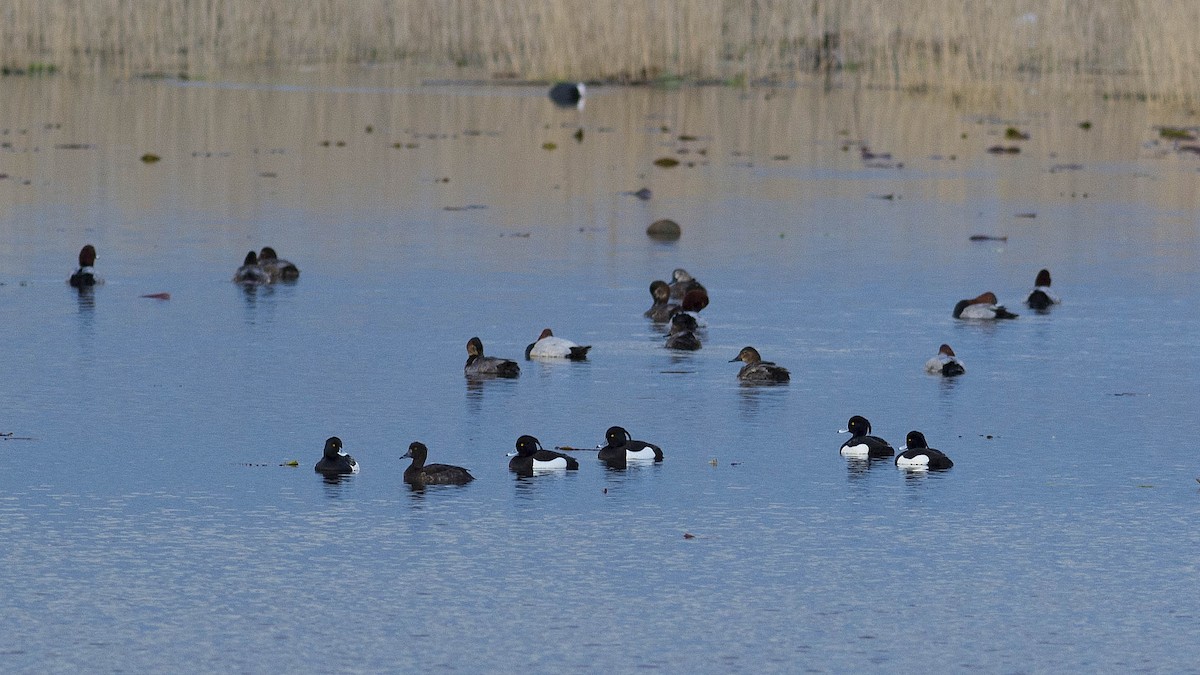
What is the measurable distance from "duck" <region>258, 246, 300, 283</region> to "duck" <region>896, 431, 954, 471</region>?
26.0 feet

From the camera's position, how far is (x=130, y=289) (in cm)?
1639

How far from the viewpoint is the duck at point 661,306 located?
15023 millimetres

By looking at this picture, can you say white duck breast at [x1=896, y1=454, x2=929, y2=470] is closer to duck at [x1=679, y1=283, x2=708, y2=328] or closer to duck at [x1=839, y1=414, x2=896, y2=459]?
duck at [x1=839, y1=414, x2=896, y2=459]

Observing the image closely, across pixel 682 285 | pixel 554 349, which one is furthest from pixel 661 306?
pixel 554 349

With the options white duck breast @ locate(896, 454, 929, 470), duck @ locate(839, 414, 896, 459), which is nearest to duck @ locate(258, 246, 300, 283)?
duck @ locate(839, 414, 896, 459)

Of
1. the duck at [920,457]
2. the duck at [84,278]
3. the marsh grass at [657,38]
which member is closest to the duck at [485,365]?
the duck at [920,457]

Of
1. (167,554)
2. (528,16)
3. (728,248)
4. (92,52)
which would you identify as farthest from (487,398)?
(92,52)

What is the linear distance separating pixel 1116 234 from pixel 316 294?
29.9ft

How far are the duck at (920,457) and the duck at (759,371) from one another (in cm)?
241

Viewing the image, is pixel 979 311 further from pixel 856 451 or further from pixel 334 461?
pixel 334 461

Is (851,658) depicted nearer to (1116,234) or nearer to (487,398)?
(487,398)

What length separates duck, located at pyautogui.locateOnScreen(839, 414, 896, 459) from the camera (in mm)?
10320

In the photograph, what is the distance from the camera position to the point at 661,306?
1518 cm

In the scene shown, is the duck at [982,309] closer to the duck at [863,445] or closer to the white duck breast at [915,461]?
the duck at [863,445]
